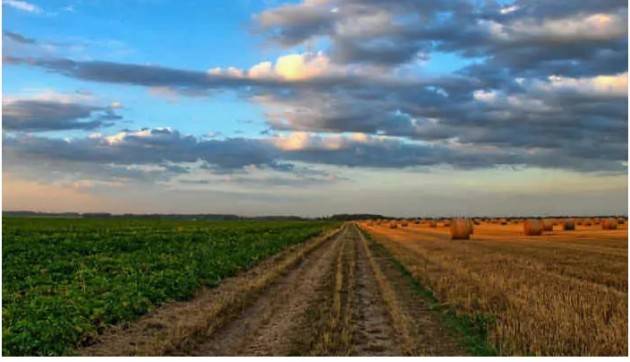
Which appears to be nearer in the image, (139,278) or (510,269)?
(139,278)

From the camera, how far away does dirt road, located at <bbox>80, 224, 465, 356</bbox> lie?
11383 millimetres

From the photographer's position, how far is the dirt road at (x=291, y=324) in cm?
1138

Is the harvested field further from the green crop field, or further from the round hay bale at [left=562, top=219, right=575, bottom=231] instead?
the round hay bale at [left=562, top=219, right=575, bottom=231]

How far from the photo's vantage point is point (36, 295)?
1684 centimetres

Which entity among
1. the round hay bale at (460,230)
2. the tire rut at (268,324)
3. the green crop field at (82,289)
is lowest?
the tire rut at (268,324)

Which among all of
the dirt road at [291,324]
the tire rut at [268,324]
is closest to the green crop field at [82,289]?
the dirt road at [291,324]

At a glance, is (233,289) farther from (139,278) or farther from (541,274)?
(541,274)

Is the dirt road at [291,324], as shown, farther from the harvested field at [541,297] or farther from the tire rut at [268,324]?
the harvested field at [541,297]

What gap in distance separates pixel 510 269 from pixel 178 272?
12519 millimetres

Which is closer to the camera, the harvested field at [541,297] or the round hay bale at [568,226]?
the harvested field at [541,297]

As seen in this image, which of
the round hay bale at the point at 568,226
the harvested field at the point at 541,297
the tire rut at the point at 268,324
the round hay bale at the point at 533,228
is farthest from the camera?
the round hay bale at the point at 568,226

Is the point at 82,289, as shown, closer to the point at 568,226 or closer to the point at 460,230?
the point at 460,230

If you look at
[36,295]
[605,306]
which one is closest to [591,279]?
[605,306]

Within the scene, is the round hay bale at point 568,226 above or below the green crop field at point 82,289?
above
